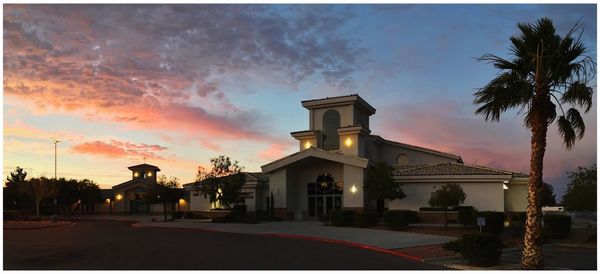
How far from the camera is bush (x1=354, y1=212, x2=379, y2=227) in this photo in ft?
107

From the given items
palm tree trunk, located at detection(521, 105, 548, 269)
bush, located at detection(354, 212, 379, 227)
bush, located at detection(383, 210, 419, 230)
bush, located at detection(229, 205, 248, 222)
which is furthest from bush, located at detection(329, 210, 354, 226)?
palm tree trunk, located at detection(521, 105, 548, 269)

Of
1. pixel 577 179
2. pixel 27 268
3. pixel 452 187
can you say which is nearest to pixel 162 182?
pixel 452 187

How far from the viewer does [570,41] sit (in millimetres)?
14133

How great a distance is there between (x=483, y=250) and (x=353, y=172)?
84.3 feet

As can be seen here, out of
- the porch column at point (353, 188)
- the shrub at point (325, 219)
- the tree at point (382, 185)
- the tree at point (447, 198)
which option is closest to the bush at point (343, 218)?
the shrub at point (325, 219)

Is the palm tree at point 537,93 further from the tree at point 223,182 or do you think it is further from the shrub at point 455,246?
the tree at point 223,182

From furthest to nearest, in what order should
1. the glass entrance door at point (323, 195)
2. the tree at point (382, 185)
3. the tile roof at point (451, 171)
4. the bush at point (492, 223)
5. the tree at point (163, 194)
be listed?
the tree at point (163, 194) < the glass entrance door at point (323, 195) < the tile roof at point (451, 171) < the tree at point (382, 185) < the bush at point (492, 223)

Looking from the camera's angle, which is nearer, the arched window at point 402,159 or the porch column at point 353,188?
the porch column at point 353,188

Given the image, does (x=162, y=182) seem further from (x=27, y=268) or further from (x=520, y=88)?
(x=520, y=88)

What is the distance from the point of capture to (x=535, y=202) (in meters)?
13.7

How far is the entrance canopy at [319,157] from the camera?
39750mm

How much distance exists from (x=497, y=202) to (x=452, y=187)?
541cm

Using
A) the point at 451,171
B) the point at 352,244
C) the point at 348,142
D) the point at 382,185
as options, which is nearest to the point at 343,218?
the point at 382,185

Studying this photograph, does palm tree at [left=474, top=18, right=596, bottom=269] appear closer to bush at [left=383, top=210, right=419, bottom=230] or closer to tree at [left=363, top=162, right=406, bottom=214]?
bush at [left=383, top=210, right=419, bottom=230]
